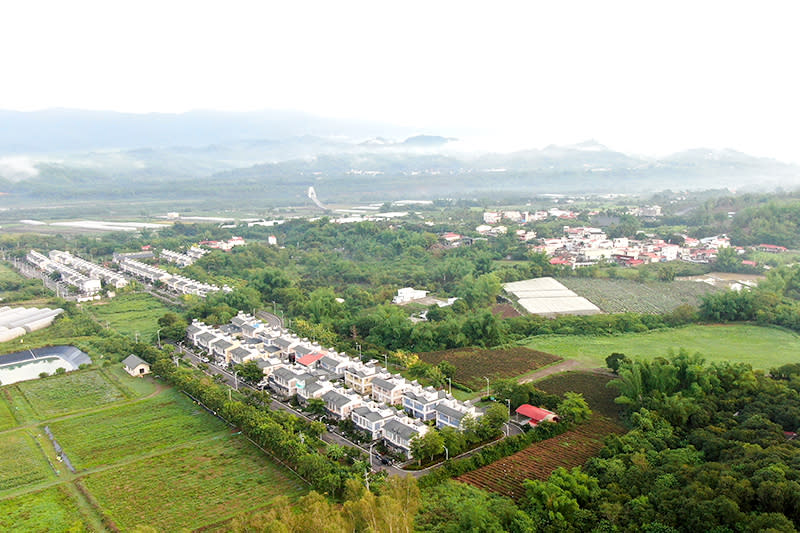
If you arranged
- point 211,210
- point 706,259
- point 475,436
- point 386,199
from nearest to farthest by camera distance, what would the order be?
1. point 475,436
2. point 706,259
3. point 211,210
4. point 386,199

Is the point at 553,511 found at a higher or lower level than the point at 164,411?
higher

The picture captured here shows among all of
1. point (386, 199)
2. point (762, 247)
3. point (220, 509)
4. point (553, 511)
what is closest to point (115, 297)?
point (220, 509)

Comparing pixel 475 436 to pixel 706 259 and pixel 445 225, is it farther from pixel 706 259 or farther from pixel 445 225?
pixel 445 225

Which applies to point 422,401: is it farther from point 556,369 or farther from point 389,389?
point 556,369

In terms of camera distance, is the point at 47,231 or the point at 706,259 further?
the point at 47,231

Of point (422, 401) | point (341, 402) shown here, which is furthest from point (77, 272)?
point (422, 401)

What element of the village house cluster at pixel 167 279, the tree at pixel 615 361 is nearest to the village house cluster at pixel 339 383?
the tree at pixel 615 361
